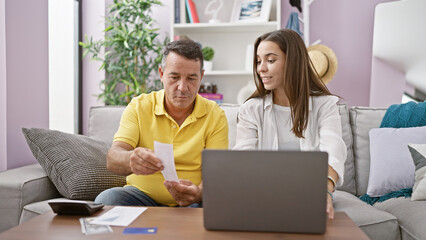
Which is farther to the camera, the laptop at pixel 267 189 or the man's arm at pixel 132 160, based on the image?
the man's arm at pixel 132 160

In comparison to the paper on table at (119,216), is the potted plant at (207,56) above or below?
above

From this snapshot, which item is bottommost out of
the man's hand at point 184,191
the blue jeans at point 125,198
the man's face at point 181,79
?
the blue jeans at point 125,198

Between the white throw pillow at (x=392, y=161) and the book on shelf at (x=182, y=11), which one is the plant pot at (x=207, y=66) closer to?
the book on shelf at (x=182, y=11)

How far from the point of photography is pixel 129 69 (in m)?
Result: 3.15

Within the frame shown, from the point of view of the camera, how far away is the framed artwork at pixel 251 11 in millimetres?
3230

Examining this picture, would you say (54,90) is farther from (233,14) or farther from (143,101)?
(143,101)

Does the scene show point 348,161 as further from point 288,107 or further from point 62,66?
point 62,66

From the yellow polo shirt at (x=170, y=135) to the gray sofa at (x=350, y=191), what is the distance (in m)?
0.38

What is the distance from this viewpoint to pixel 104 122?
217cm

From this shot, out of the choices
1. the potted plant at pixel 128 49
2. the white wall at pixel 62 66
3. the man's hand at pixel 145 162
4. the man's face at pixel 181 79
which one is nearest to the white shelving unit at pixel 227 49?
the potted plant at pixel 128 49

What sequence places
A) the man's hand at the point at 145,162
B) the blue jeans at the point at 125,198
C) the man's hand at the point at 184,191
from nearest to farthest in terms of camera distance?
the man's hand at the point at 145,162
the man's hand at the point at 184,191
the blue jeans at the point at 125,198

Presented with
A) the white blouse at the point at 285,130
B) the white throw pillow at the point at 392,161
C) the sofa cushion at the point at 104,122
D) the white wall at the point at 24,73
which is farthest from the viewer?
the sofa cushion at the point at 104,122

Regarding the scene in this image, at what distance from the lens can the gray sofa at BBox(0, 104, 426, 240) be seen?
4.90 ft

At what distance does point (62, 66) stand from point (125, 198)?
218 centimetres
